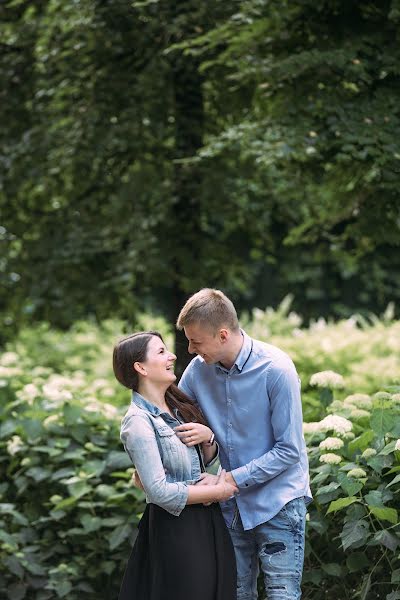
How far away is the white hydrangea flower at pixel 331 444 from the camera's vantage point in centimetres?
363

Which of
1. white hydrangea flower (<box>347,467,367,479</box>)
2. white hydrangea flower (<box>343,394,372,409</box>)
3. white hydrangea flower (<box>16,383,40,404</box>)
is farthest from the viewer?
white hydrangea flower (<box>16,383,40,404</box>)

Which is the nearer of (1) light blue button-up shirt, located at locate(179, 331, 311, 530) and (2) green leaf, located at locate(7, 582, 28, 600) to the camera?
(1) light blue button-up shirt, located at locate(179, 331, 311, 530)

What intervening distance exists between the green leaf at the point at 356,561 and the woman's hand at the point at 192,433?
852mm

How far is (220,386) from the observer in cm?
323

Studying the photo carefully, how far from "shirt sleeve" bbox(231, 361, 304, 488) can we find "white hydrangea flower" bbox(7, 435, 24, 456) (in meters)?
2.06

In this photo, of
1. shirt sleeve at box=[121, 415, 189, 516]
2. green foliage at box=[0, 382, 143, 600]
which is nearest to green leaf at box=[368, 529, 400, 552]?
shirt sleeve at box=[121, 415, 189, 516]

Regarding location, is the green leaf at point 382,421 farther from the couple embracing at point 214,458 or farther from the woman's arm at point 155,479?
the woman's arm at point 155,479

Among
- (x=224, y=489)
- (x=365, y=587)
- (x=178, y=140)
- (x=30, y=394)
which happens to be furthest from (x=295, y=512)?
(x=178, y=140)

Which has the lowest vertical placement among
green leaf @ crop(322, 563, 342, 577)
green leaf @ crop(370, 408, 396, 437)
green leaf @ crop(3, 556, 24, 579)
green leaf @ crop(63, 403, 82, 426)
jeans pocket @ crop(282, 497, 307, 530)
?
green leaf @ crop(3, 556, 24, 579)

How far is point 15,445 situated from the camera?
16.0 feet

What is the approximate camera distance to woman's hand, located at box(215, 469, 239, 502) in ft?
9.93

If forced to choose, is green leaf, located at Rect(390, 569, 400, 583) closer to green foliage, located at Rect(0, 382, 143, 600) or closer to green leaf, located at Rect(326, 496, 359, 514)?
green leaf, located at Rect(326, 496, 359, 514)

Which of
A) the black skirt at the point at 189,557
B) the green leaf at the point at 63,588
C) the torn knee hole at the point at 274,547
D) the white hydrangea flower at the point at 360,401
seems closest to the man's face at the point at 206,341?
the black skirt at the point at 189,557

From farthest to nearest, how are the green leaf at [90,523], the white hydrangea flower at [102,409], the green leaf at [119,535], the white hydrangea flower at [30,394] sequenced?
the white hydrangea flower at [30,394], the white hydrangea flower at [102,409], the green leaf at [90,523], the green leaf at [119,535]
